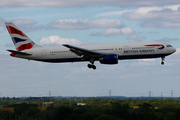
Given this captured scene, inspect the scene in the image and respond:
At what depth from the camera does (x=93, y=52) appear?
178 ft

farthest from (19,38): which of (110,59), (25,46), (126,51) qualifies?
(126,51)

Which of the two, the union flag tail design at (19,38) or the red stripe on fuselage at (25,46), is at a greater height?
the union flag tail design at (19,38)

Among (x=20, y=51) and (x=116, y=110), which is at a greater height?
(x=20, y=51)

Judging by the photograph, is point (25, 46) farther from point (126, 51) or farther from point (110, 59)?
point (126, 51)

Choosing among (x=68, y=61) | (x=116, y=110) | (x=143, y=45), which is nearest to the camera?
(x=143, y=45)

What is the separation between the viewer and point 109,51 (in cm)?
5572

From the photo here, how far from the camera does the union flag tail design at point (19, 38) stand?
205 feet

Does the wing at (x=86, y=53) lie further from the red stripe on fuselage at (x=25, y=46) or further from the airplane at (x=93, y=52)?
the red stripe on fuselage at (x=25, y=46)

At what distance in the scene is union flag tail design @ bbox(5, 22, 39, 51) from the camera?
62406 mm

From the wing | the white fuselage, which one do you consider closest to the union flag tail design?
the white fuselage

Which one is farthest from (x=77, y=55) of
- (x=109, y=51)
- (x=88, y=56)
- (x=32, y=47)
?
(x=32, y=47)

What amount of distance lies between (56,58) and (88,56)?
6.97 m

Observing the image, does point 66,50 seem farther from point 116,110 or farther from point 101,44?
point 116,110

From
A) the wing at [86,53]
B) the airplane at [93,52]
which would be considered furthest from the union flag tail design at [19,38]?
the wing at [86,53]
